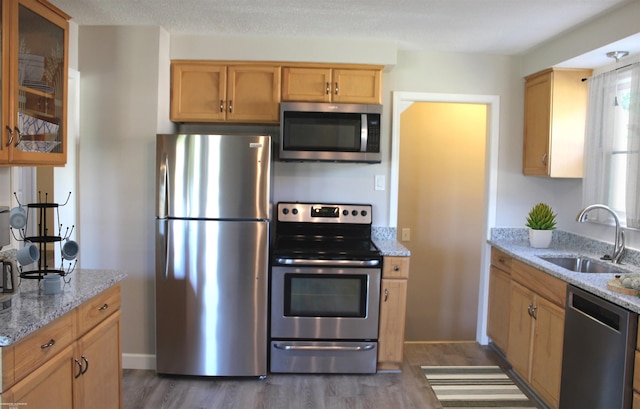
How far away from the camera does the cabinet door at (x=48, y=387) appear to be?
57.2 inches

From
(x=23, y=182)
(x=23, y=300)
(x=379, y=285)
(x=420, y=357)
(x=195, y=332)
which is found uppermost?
(x=23, y=182)

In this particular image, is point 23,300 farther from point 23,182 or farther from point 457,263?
point 457,263

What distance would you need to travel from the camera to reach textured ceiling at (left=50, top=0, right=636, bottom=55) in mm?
2510

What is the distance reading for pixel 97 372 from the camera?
2016mm

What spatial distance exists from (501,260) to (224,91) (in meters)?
2.32

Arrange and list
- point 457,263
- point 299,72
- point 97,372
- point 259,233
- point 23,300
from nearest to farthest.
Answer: point 23,300 → point 97,372 → point 259,233 → point 299,72 → point 457,263

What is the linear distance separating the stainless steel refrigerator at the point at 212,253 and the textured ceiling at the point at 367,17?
0.73m

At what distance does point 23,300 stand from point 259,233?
1.37 meters

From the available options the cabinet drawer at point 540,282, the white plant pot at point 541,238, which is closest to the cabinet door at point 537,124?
the white plant pot at point 541,238

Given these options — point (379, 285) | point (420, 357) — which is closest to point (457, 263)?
point (420, 357)

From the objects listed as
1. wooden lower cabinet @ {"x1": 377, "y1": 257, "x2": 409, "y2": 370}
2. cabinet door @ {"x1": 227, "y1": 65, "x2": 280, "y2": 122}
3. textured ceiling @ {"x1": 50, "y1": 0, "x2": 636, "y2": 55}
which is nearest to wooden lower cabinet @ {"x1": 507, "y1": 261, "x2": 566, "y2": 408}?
wooden lower cabinet @ {"x1": 377, "y1": 257, "x2": 409, "y2": 370}

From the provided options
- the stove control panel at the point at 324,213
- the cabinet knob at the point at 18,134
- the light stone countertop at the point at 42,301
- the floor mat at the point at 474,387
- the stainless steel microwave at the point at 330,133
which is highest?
the stainless steel microwave at the point at 330,133

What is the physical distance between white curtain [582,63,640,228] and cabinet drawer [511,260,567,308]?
1.92ft

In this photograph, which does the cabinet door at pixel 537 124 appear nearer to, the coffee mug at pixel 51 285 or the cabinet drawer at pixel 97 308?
the cabinet drawer at pixel 97 308
